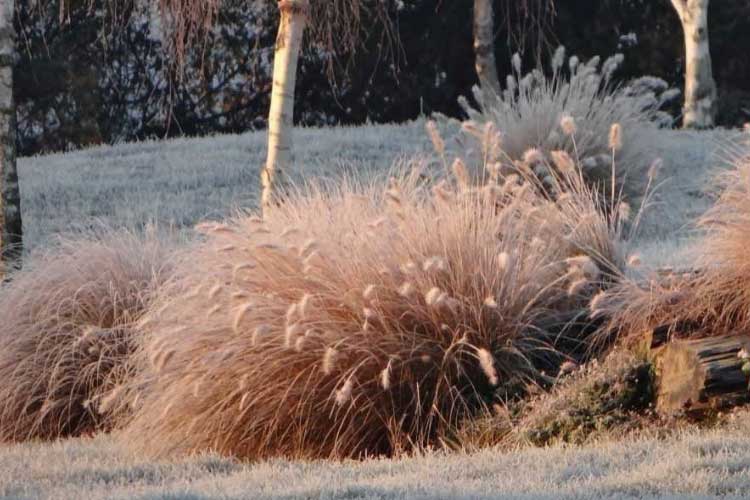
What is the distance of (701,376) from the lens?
5.85 meters

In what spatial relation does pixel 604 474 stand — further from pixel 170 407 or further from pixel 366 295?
pixel 170 407

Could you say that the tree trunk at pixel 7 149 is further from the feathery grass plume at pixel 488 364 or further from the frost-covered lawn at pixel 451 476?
the feathery grass plume at pixel 488 364

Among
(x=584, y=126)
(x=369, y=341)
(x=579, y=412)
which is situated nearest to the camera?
(x=579, y=412)

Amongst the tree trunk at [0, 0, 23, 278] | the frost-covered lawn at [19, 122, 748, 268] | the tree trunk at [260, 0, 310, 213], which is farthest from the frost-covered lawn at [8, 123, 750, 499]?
the frost-covered lawn at [19, 122, 748, 268]

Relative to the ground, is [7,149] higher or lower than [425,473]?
higher

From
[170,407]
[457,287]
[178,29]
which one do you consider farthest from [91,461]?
[178,29]

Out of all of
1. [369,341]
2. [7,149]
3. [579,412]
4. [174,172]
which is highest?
[7,149]

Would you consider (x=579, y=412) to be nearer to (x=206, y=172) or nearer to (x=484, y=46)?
(x=206, y=172)

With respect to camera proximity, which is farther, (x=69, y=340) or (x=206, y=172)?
(x=206, y=172)

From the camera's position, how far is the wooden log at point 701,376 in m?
5.83

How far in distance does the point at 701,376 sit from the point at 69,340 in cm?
363

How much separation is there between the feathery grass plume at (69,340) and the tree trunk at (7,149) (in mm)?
1793

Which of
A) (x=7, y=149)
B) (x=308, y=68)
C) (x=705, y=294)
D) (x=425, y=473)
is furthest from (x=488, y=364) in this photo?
(x=308, y=68)

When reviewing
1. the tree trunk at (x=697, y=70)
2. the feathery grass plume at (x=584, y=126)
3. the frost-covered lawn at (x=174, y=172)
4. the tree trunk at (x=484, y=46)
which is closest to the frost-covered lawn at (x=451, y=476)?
the feathery grass plume at (x=584, y=126)
